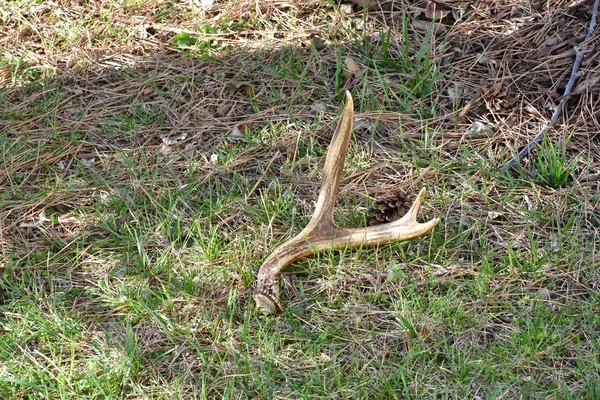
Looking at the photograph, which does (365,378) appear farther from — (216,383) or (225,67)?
(225,67)

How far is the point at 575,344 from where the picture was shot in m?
3.18

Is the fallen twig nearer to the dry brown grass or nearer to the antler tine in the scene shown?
the dry brown grass

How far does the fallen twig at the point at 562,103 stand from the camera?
3975 mm

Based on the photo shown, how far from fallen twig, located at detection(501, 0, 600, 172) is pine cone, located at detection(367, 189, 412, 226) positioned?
0.56 meters

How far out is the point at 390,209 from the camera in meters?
3.78

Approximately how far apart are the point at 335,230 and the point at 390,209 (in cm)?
33

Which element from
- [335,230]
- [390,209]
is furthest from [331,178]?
[390,209]

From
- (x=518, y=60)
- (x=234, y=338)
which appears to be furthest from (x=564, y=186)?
(x=234, y=338)

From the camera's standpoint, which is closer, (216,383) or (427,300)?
(216,383)

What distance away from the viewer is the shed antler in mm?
3562

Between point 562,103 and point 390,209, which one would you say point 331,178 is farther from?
point 562,103

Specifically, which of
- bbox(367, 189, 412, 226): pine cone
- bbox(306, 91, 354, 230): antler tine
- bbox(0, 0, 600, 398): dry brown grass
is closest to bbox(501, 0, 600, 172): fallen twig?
bbox(0, 0, 600, 398): dry brown grass

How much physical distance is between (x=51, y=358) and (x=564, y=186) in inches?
99.3

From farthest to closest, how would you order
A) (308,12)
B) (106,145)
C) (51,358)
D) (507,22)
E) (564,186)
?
(308,12), (507,22), (106,145), (564,186), (51,358)
